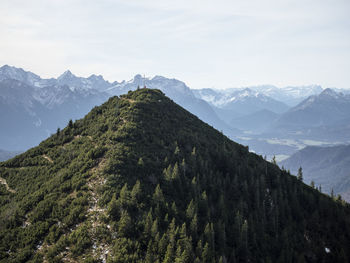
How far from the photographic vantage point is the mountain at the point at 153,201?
66.8 metres

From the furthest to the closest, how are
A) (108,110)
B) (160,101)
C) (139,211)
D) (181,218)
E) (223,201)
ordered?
1. (160,101)
2. (108,110)
3. (223,201)
4. (181,218)
5. (139,211)

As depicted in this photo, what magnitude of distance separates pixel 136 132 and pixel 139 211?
145 feet

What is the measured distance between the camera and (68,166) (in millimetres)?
96938

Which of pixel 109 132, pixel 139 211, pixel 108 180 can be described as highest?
pixel 109 132

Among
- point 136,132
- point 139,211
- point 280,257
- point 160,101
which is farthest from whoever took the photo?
point 160,101

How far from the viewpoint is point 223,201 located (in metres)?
96.9

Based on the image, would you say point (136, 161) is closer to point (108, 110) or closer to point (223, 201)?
point (223, 201)

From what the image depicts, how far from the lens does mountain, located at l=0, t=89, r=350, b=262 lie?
219 feet

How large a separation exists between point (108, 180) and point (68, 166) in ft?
73.1

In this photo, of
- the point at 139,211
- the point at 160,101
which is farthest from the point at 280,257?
the point at 160,101

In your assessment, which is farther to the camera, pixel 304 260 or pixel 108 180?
pixel 304 260

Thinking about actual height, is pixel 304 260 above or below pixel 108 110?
below

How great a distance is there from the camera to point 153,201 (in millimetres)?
81375

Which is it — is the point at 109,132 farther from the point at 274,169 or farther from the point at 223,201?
the point at 274,169
